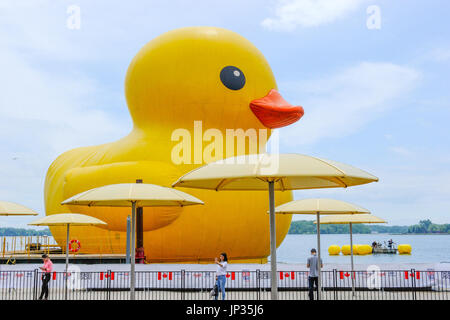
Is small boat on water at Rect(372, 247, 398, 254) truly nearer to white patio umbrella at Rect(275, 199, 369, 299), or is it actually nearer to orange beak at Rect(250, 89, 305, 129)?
orange beak at Rect(250, 89, 305, 129)

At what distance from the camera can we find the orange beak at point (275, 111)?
764 inches

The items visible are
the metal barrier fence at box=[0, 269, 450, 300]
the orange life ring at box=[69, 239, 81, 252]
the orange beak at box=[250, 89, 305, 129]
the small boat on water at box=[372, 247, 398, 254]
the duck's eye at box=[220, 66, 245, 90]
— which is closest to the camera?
the metal barrier fence at box=[0, 269, 450, 300]

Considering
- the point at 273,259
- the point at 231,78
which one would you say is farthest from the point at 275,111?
the point at 273,259

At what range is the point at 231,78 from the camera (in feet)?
66.0

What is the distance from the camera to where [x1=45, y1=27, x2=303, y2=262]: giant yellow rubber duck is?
1945cm

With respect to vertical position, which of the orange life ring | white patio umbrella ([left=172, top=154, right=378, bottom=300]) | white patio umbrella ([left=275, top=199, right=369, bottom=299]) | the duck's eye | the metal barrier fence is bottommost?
the metal barrier fence

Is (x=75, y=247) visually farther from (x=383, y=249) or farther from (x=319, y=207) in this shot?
(x=383, y=249)

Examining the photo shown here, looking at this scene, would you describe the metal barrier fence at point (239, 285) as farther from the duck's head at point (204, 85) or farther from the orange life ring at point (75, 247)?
the duck's head at point (204, 85)

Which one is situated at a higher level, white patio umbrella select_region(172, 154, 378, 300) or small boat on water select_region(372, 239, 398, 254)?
white patio umbrella select_region(172, 154, 378, 300)

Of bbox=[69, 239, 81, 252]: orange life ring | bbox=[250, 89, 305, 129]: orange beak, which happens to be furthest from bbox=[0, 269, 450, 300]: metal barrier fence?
bbox=[250, 89, 305, 129]: orange beak
